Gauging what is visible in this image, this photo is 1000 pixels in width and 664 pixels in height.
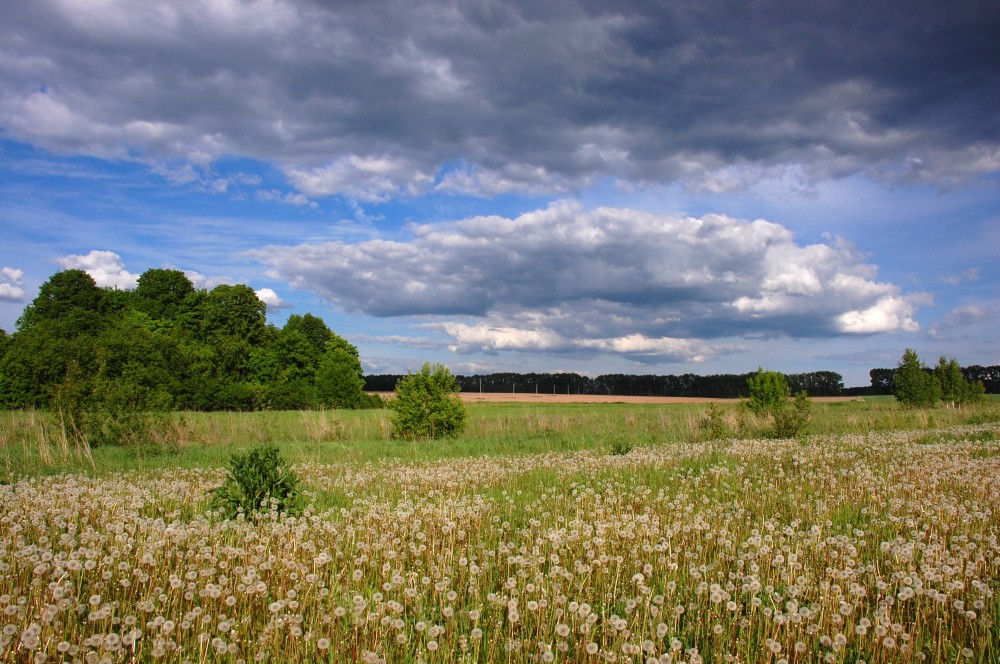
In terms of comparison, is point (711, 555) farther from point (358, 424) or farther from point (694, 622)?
point (358, 424)

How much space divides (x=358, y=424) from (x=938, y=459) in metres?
22.8

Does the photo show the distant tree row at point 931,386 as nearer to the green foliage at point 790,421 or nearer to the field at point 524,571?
the green foliage at point 790,421

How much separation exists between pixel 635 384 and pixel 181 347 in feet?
222

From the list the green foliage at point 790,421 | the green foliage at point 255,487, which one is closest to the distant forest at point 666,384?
the green foliage at point 790,421

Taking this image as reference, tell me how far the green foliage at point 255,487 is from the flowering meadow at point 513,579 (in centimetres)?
51

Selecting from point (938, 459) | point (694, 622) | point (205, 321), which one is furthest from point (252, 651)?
point (205, 321)

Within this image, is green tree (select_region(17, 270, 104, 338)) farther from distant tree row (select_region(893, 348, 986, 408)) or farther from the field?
distant tree row (select_region(893, 348, 986, 408))

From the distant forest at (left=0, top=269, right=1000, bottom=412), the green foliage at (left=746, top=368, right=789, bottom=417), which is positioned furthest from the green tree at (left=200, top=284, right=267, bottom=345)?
the green foliage at (left=746, top=368, right=789, bottom=417)

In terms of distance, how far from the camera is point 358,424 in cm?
2870

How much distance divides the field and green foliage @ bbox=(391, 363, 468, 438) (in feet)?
45.6

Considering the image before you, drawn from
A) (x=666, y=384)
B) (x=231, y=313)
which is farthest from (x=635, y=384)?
(x=231, y=313)

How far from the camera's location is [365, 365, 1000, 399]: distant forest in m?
92.6

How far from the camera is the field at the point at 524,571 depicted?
3.93 metres

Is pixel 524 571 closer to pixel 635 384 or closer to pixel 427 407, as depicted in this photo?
A: pixel 427 407
